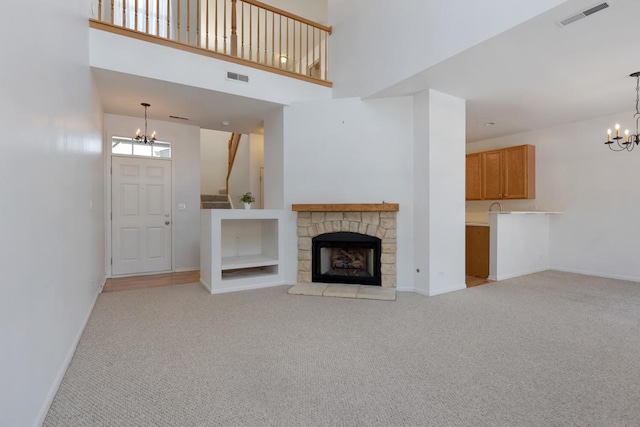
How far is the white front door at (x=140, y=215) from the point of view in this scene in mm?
5258

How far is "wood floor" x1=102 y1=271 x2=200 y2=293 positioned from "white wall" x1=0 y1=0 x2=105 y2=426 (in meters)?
1.81

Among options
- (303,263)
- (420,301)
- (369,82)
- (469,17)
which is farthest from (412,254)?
(469,17)

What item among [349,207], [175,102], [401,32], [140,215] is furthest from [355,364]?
[140,215]

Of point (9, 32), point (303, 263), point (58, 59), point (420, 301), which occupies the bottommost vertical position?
point (420, 301)

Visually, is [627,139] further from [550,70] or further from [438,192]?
[438,192]

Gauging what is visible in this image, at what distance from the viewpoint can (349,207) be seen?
4.34m

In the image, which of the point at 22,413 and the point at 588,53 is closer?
the point at 22,413

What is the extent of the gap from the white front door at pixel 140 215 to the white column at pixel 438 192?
172 inches

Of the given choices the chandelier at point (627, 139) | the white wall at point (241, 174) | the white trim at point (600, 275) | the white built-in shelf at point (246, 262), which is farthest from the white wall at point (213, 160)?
the chandelier at point (627, 139)

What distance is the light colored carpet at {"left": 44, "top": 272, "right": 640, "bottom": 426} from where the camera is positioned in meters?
1.71

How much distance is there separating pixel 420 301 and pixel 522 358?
1.51 metres

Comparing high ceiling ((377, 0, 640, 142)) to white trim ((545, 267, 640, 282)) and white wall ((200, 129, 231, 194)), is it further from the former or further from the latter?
white wall ((200, 129, 231, 194))

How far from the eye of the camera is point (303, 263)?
4.68 metres

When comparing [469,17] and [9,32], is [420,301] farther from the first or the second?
[9,32]
